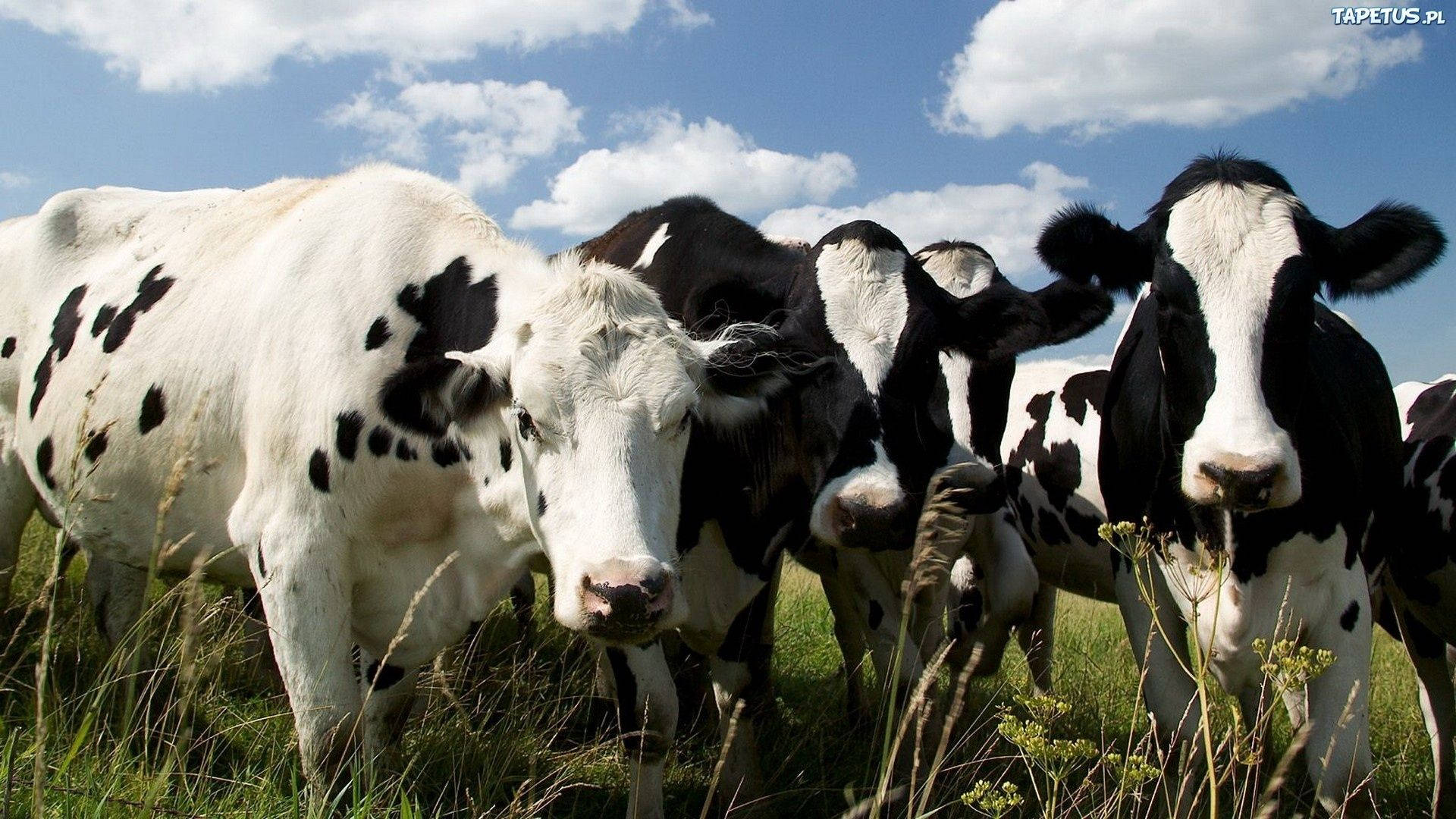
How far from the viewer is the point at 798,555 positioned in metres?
6.38

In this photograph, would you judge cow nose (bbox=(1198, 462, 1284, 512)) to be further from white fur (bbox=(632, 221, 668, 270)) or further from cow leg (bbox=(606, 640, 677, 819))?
white fur (bbox=(632, 221, 668, 270))

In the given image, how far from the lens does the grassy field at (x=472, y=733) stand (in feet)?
11.1

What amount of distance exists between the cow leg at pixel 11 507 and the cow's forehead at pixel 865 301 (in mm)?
4348

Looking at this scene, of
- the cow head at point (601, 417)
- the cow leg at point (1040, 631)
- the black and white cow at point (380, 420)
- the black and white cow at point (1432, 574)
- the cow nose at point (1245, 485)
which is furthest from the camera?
the cow leg at point (1040, 631)

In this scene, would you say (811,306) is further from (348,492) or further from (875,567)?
(348,492)

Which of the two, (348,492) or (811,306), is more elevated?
(811,306)

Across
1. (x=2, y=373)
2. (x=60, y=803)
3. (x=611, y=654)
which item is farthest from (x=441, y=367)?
(x=2, y=373)

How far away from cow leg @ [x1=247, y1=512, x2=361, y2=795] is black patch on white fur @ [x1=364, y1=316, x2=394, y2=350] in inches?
27.6

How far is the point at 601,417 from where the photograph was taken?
11.9ft

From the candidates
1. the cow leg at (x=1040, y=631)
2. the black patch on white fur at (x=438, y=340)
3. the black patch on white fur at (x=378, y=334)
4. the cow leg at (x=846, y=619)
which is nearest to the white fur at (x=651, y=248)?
the black patch on white fur at (x=438, y=340)

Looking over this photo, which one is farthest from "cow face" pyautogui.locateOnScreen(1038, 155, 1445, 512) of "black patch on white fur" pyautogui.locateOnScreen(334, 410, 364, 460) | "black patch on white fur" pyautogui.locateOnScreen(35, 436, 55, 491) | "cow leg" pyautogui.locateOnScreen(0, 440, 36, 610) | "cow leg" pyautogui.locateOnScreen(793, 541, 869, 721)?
"cow leg" pyautogui.locateOnScreen(0, 440, 36, 610)

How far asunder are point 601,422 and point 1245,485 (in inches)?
85.8

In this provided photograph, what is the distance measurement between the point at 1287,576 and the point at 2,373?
6.22m

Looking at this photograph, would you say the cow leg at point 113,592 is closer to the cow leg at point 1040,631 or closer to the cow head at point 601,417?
the cow head at point 601,417
